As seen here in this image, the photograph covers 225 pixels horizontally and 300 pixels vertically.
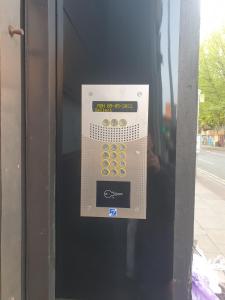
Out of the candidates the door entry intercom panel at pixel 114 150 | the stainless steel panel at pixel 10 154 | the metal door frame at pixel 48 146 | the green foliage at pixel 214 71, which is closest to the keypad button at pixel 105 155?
the door entry intercom panel at pixel 114 150

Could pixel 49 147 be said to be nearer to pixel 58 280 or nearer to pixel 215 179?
pixel 58 280

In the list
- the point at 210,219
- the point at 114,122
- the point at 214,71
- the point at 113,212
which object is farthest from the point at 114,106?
the point at 214,71

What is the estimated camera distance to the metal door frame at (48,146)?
1697mm

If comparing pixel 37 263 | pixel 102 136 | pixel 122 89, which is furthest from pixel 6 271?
A: pixel 122 89

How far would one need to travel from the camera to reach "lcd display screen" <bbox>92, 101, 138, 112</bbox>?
1.84 meters

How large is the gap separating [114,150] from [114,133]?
0.28 feet

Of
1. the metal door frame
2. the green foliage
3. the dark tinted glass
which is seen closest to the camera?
the metal door frame

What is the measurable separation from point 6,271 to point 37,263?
0.96 feet

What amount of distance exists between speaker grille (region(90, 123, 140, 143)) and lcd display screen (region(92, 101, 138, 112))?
83 millimetres

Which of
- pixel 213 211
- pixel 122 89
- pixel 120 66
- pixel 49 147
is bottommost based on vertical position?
pixel 213 211

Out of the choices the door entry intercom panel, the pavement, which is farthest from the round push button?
the pavement

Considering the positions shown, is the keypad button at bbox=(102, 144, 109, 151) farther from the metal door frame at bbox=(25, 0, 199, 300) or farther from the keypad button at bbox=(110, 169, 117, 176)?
the metal door frame at bbox=(25, 0, 199, 300)

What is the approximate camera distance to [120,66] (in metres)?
1.86

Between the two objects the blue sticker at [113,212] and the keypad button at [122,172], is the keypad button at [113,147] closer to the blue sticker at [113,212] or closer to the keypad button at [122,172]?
the keypad button at [122,172]
